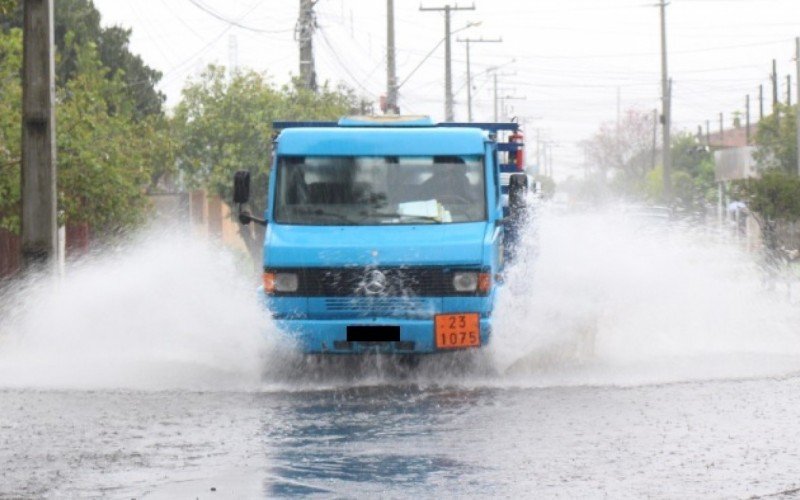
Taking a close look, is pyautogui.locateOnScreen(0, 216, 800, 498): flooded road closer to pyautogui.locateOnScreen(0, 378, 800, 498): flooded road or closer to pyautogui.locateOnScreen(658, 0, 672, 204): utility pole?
pyautogui.locateOnScreen(0, 378, 800, 498): flooded road

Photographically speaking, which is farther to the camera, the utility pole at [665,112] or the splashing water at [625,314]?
the utility pole at [665,112]

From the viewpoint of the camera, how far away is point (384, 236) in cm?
1716

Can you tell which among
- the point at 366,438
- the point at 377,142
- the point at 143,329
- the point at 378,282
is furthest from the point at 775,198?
the point at 366,438

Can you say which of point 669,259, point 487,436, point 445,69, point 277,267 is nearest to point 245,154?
point 445,69

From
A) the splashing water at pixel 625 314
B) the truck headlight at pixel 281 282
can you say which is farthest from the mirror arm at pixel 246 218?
the splashing water at pixel 625 314

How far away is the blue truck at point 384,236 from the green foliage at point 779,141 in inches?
2248

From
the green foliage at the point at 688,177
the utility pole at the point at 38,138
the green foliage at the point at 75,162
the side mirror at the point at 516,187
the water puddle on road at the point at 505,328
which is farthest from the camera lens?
the green foliage at the point at 688,177

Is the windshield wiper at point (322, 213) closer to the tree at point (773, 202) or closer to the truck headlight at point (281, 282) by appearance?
the truck headlight at point (281, 282)

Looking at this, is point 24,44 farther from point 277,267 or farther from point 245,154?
point 245,154

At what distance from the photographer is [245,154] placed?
206ft

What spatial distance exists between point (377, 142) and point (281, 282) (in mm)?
2039

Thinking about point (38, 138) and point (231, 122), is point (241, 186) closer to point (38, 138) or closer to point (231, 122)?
point (38, 138)

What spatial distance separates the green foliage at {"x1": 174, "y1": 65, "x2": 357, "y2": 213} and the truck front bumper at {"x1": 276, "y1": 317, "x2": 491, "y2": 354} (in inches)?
1728

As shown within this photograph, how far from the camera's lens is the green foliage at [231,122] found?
61781mm
